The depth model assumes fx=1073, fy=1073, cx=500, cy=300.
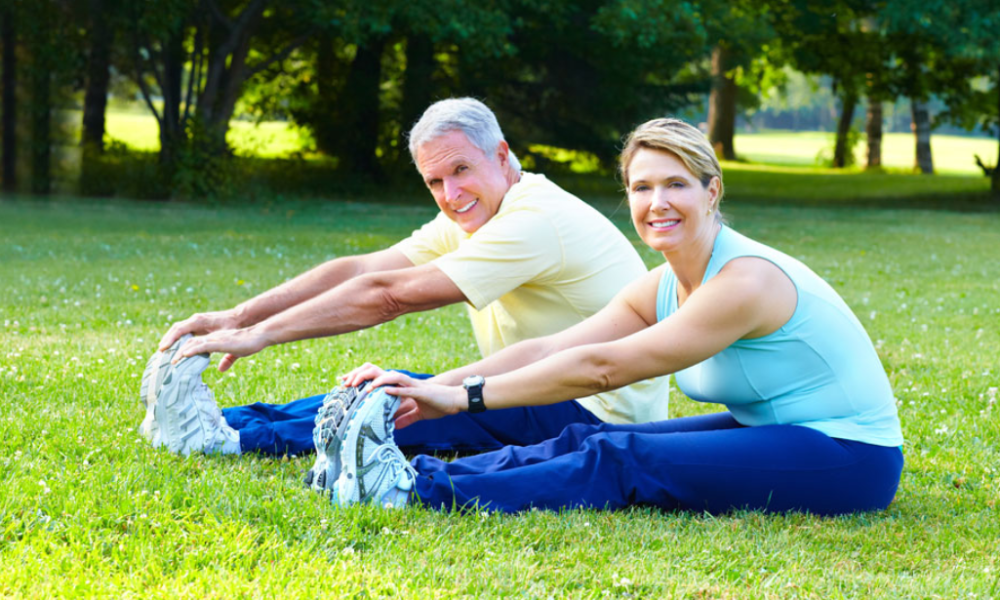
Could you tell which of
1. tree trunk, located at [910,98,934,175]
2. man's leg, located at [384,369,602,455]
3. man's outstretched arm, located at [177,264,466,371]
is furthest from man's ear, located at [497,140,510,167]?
tree trunk, located at [910,98,934,175]

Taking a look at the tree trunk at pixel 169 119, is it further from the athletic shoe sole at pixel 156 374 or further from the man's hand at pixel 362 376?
the man's hand at pixel 362 376

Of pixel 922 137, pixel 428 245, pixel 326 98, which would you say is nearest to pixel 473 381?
pixel 428 245

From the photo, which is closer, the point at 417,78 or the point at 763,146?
the point at 417,78

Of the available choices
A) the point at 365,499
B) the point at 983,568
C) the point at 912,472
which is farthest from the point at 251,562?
the point at 912,472

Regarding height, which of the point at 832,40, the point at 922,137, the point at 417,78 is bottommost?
→ the point at 417,78

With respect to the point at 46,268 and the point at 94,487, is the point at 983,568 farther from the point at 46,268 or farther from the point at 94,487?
the point at 46,268

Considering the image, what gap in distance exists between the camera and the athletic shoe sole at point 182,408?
4.34 m

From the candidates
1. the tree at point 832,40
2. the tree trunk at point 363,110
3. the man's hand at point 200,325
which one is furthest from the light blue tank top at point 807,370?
the tree at point 832,40

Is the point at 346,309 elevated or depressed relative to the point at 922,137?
depressed

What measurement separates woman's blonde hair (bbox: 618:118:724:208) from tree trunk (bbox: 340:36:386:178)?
22282 millimetres

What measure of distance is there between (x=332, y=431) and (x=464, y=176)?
1.34 metres

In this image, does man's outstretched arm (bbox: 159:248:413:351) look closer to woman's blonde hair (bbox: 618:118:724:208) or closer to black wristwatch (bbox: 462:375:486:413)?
black wristwatch (bbox: 462:375:486:413)

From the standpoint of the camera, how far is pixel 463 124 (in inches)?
176

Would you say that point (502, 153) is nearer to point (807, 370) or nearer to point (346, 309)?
point (346, 309)
